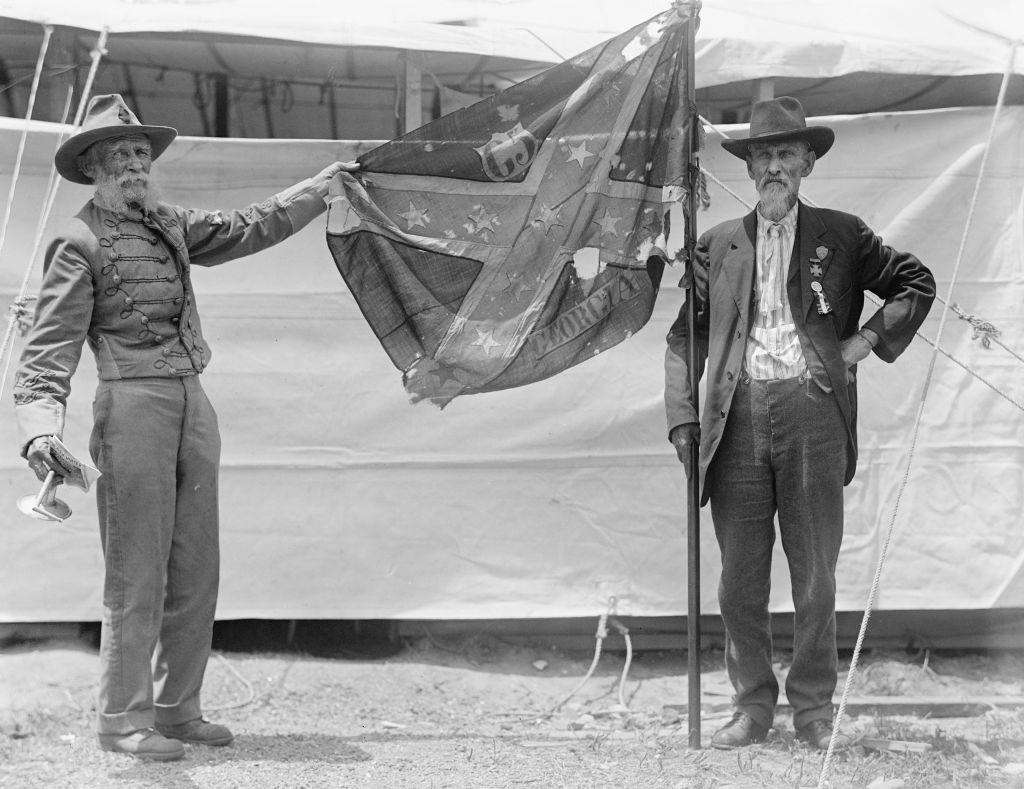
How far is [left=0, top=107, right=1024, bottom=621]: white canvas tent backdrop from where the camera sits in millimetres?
4836

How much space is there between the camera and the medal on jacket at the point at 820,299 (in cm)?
376

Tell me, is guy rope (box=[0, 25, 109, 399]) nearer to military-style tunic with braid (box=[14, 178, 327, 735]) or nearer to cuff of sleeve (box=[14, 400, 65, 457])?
military-style tunic with braid (box=[14, 178, 327, 735])

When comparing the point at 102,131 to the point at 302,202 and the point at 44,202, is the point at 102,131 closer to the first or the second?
the point at 302,202

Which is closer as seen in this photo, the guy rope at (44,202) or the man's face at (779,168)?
the man's face at (779,168)

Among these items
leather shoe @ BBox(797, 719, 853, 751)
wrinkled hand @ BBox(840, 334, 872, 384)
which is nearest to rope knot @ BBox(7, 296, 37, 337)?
wrinkled hand @ BBox(840, 334, 872, 384)

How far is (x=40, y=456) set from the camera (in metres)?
3.44

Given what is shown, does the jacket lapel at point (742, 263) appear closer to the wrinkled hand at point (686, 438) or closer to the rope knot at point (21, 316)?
the wrinkled hand at point (686, 438)

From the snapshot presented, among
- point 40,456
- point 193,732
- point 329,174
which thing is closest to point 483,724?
point 193,732

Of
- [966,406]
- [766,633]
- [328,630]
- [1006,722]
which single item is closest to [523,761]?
[766,633]

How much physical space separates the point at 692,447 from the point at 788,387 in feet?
1.25

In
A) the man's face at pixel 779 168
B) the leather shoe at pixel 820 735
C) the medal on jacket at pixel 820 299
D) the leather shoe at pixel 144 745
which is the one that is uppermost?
the man's face at pixel 779 168

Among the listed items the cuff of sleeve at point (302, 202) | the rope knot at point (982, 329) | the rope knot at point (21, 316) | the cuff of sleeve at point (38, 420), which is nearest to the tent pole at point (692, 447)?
the rope knot at point (982, 329)

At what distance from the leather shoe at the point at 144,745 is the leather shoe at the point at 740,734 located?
1.72 meters

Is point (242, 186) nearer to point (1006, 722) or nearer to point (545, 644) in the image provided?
point (545, 644)
